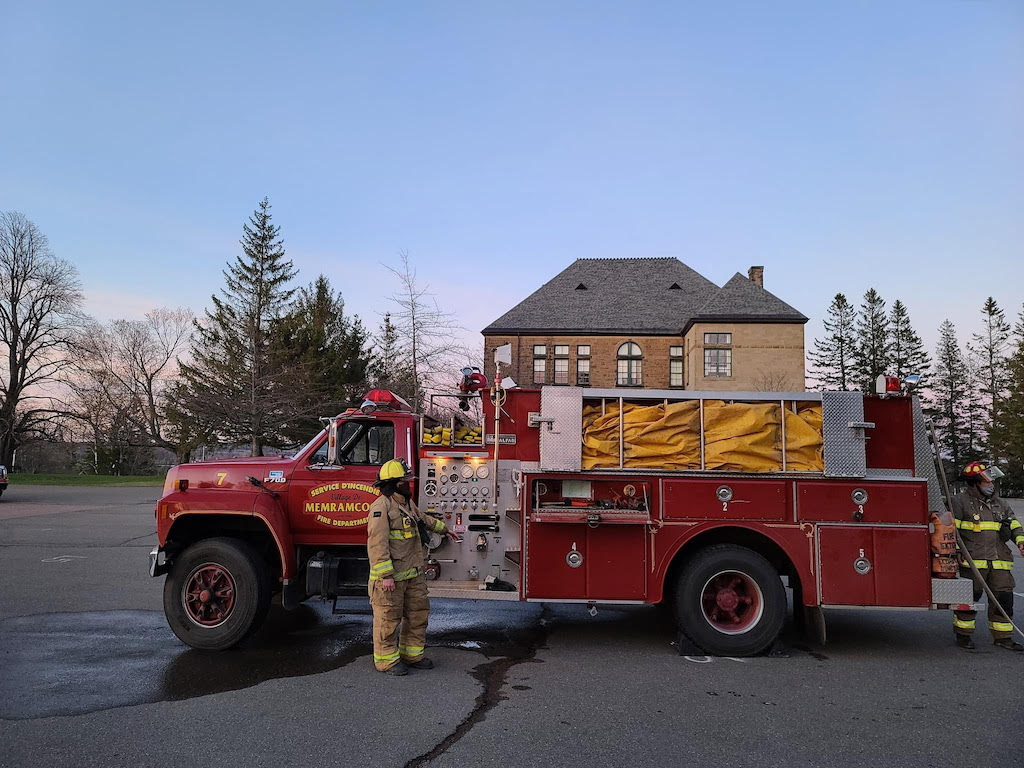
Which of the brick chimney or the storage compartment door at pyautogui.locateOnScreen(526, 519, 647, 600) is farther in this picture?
the brick chimney

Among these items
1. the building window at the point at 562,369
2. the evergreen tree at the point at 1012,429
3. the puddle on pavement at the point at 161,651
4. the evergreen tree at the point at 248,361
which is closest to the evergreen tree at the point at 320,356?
the evergreen tree at the point at 248,361

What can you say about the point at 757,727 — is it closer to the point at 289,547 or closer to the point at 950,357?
the point at 289,547

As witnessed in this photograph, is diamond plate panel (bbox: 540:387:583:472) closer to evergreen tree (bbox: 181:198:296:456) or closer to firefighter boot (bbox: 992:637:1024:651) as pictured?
firefighter boot (bbox: 992:637:1024:651)

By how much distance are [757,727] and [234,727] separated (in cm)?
346

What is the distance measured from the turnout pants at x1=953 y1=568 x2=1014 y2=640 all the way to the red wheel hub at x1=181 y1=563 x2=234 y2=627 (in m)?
7.03

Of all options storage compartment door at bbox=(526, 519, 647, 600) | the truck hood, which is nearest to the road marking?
the truck hood

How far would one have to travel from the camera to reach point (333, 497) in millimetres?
6809

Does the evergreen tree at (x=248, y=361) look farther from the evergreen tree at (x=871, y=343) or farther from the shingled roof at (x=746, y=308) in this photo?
the evergreen tree at (x=871, y=343)

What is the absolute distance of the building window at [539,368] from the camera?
1804 inches

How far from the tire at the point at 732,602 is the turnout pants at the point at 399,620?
2388 mm

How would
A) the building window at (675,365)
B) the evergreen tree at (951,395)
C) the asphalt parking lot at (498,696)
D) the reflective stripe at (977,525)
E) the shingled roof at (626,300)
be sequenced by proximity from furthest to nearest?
the evergreen tree at (951,395) → the building window at (675,365) → the shingled roof at (626,300) → the reflective stripe at (977,525) → the asphalt parking lot at (498,696)

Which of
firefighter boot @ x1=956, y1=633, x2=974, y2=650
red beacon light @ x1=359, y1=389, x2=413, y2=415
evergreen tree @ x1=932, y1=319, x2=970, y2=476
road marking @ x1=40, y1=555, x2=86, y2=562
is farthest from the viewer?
evergreen tree @ x1=932, y1=319, x2=970, y2=476

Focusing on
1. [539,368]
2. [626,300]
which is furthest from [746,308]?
[539,368]

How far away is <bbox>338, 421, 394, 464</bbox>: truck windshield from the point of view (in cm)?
695
